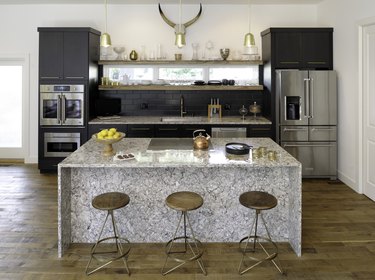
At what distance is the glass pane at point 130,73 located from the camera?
6.75 m

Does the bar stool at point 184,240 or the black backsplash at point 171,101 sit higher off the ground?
the black backsplash at point 171,101

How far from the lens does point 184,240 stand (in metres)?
3.46

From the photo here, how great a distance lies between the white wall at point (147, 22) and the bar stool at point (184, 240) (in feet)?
13.8

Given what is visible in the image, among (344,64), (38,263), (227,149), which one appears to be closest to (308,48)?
(344,64)

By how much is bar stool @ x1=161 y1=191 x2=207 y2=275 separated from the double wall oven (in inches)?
136

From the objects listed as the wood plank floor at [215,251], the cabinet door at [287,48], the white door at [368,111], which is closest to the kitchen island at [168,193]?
the wood plank floor at [215,251]

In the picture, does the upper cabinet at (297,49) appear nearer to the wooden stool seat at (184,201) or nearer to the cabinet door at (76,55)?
the cabinet door at (76,55)

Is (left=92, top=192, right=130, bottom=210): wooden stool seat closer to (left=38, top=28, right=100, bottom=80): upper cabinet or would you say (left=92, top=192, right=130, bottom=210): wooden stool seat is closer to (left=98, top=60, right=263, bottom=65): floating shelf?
(left=38, top=28, right=100, bottom=80): upper cabinet

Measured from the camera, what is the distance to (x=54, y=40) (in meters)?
6.08

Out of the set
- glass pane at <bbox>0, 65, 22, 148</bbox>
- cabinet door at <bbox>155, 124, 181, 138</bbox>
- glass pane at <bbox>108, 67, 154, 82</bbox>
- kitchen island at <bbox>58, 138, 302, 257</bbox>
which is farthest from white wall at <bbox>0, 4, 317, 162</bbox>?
kitchen island at <bbox>58, 138, 302, 257</bbox>

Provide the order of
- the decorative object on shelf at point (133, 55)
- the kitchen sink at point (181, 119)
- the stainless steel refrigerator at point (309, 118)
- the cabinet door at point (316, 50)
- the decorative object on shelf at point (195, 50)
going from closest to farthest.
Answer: the stainless steel refrigerator at point (309, 118), the cabinet door at point (316, 50), the kitchen sink at point (181, 119), the decorative object on shelf at point (133, 55), the decorative object on shelf at point (195, 50)

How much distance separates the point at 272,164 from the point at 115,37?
4731 mm

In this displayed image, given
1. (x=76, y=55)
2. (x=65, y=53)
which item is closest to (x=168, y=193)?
(x=76, y=55)

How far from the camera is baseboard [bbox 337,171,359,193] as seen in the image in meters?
5.22
